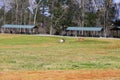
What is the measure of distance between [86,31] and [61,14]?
10.5 m

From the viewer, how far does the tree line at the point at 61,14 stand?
306 ft

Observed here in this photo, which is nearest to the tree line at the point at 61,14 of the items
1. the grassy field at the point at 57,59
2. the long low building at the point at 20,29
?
the long low building at the point at 20,29

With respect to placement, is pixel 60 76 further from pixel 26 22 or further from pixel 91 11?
pixel 26 22

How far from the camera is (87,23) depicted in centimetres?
9462

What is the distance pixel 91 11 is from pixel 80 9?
3844 millimetres

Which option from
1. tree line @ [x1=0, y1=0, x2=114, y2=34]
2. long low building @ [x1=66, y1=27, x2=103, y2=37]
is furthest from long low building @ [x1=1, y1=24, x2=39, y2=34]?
long low building @ [x1=66, y1=27, x2=103, y2=37]

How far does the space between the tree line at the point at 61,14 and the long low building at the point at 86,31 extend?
6438mm

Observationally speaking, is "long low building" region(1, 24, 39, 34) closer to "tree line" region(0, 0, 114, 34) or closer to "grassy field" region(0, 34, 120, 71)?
"tree line" region(0, 0, 114, 34)

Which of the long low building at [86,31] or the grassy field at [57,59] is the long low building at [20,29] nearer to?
the long low building at [86,31]

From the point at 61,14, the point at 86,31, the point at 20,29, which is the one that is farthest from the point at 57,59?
the point at 61,14

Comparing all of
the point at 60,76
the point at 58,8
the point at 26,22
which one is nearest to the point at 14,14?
the point at 26,22

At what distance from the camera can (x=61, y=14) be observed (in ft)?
304

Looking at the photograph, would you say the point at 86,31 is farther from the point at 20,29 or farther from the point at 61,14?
the point at 20,29

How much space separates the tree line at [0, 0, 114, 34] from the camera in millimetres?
93188
